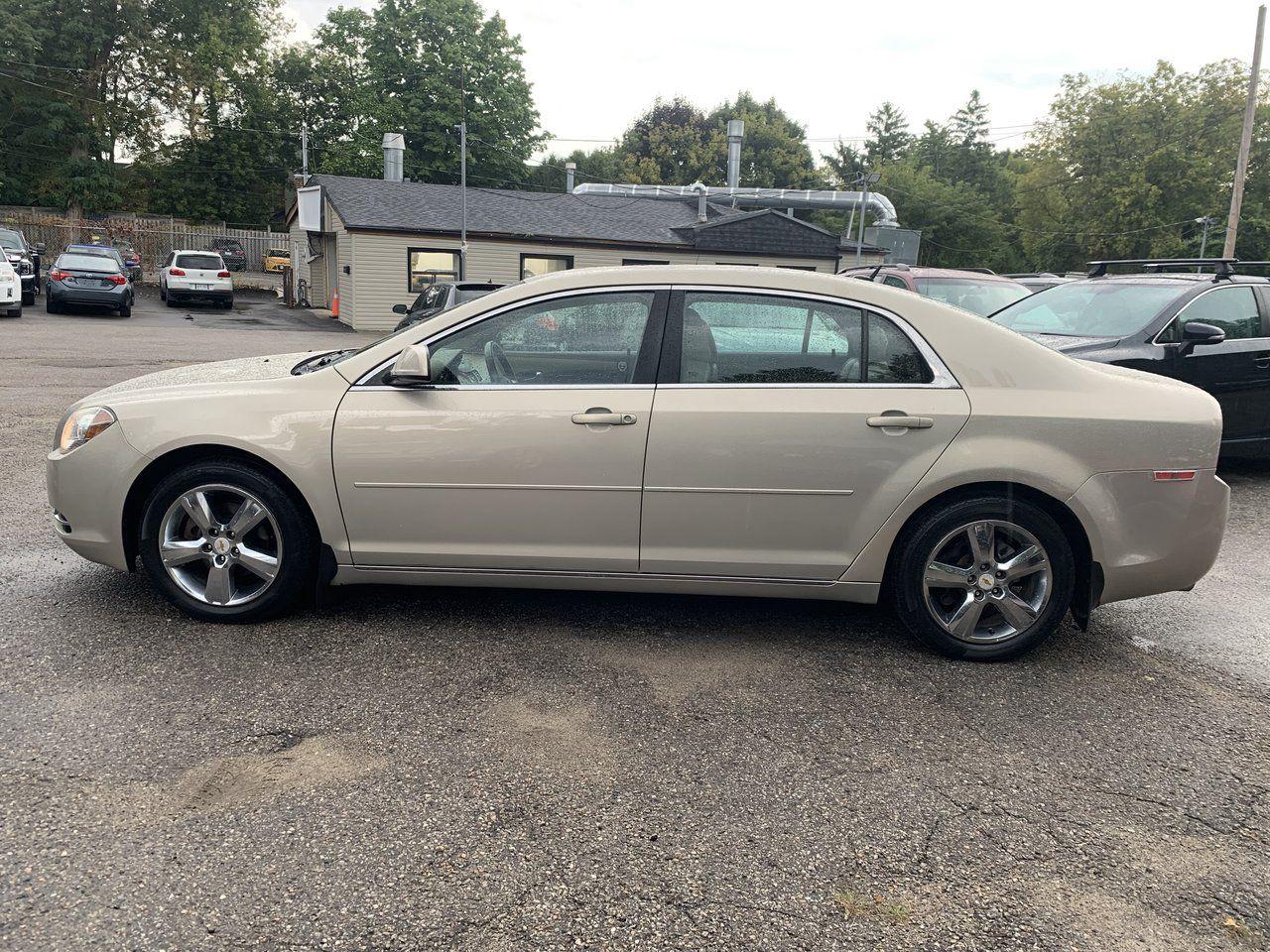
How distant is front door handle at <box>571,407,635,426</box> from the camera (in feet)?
12.7

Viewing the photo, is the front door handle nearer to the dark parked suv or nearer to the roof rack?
the dark parked suv

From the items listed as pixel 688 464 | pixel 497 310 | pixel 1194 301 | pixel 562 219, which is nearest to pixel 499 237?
pixel 562 219

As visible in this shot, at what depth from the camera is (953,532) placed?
3.87m

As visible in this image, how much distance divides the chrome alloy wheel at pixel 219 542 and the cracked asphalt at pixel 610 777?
0.19m

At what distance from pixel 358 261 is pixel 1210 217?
143ft

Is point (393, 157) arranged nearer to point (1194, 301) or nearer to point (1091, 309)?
point (1091, 309)

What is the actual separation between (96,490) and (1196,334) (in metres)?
7.56

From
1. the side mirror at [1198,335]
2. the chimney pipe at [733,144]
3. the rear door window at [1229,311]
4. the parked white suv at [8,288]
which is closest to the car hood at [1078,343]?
the side mirror at [1198,335]

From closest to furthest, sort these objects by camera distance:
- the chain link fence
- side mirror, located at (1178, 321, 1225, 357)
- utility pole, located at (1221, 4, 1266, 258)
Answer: side mirror, located at (1178, 321, 1225, 357), utility pole, located at (1221, 4, 1266, 258), the chain link fence

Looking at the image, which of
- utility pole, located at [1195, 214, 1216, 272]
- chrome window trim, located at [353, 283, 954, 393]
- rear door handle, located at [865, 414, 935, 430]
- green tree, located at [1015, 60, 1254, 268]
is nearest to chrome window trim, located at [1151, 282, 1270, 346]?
chrome window trim, located at [353, 283, 954, 393]

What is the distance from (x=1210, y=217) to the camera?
48.0 metres

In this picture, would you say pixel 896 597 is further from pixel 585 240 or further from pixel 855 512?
pixel 585 240

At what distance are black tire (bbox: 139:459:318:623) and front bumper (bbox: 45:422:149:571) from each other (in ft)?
0.41

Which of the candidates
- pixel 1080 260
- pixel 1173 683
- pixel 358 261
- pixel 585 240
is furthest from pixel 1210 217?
pixel 1173 683
